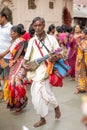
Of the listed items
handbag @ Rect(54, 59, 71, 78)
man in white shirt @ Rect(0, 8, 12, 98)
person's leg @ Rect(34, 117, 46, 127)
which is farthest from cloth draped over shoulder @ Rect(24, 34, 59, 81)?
man in white shirt @ Rect(0, 8, 12, 98)

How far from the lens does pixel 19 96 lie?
4.70 m

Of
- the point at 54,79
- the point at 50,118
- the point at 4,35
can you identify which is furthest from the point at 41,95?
the point at 4,35

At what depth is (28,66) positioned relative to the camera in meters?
3.94

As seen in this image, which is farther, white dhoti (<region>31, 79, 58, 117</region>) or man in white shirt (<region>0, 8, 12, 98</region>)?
man in white shirt (<region>0, 8, 12, 98</region>)

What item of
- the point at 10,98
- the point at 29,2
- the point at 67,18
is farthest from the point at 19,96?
the point at 67,18

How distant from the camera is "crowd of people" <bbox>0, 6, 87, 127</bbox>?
12.7 ft

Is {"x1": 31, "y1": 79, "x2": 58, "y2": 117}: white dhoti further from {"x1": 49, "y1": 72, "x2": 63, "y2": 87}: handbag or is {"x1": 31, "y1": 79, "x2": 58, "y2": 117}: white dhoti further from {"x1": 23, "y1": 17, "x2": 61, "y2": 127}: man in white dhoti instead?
{"x1": 49, "y1": 72, "x2": 63, "y2": 87}: handbag

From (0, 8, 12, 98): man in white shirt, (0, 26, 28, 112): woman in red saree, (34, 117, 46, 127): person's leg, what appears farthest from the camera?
(0, 8, 12, 98): man in white shirt

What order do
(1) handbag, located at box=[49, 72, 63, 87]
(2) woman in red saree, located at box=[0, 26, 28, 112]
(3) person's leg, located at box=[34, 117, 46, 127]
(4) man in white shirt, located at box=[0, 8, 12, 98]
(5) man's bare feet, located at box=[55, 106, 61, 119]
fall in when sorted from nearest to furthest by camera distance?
(1) handbag, located at box=[49, 72, 63, 87], (3) person's leg, located at box=[34, 117, 46, 127], (5) man's bare feet, located at box=[55, 106, 61, 119], (2) woman in red saree, located at box=[0, 26, 28, 112], (4) man in white shirt, located at box=[0, 8, 12, 98]

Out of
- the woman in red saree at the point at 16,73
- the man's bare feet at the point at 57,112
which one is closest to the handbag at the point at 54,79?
the man's bare feet at the point at 57,112

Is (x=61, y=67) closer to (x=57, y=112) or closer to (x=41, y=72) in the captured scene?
(x=41, y=72)

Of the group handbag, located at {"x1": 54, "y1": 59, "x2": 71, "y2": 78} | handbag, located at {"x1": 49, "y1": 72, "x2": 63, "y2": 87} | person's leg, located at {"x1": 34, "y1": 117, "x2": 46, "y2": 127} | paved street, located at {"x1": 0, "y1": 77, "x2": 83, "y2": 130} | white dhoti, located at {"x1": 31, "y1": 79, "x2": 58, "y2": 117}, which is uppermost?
handbag, located at {"x1": 54, "y1": 59, "x2": 71, "y2": 78}

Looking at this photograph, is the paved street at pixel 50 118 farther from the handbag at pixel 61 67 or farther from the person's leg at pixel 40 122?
the handbag at pixel 61 67

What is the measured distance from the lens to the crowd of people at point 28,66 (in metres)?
3.88
